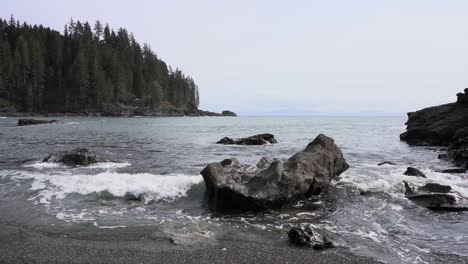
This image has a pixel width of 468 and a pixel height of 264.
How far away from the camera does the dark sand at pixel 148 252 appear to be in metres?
8.35

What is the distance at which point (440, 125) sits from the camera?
40.7 meters

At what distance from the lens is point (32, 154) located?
2695 centimetres

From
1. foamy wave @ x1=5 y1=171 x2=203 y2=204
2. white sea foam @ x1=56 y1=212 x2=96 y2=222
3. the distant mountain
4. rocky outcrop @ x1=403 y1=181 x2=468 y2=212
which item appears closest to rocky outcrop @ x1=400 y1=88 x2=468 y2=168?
rocky outcrop @ x1=403 y1=181 x2=468 y2=212

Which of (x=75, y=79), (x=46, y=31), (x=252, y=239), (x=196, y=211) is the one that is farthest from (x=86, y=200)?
(x=46, y=31)

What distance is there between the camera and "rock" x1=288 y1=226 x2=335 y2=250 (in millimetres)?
9234

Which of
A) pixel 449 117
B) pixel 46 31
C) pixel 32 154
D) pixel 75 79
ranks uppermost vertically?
pixel 46 31

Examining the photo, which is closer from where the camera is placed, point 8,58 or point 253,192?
point 253,192

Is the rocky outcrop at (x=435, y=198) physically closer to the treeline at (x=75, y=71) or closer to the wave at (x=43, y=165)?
the wave at (x=43, y=165)

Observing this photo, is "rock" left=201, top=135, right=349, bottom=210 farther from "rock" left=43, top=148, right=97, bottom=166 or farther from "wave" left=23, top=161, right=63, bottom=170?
"wave" left=23, top=161, right=63, bottom=170

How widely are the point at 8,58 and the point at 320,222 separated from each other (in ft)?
423

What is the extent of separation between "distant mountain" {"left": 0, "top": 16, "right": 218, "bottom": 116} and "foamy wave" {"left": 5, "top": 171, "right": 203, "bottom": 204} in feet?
359

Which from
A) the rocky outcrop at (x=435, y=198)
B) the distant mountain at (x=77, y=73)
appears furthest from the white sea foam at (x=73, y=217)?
the distant mountain at (x=77, y=73)

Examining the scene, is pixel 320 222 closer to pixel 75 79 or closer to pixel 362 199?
pixel 362 199

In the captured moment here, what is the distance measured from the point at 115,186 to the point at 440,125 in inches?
1444
